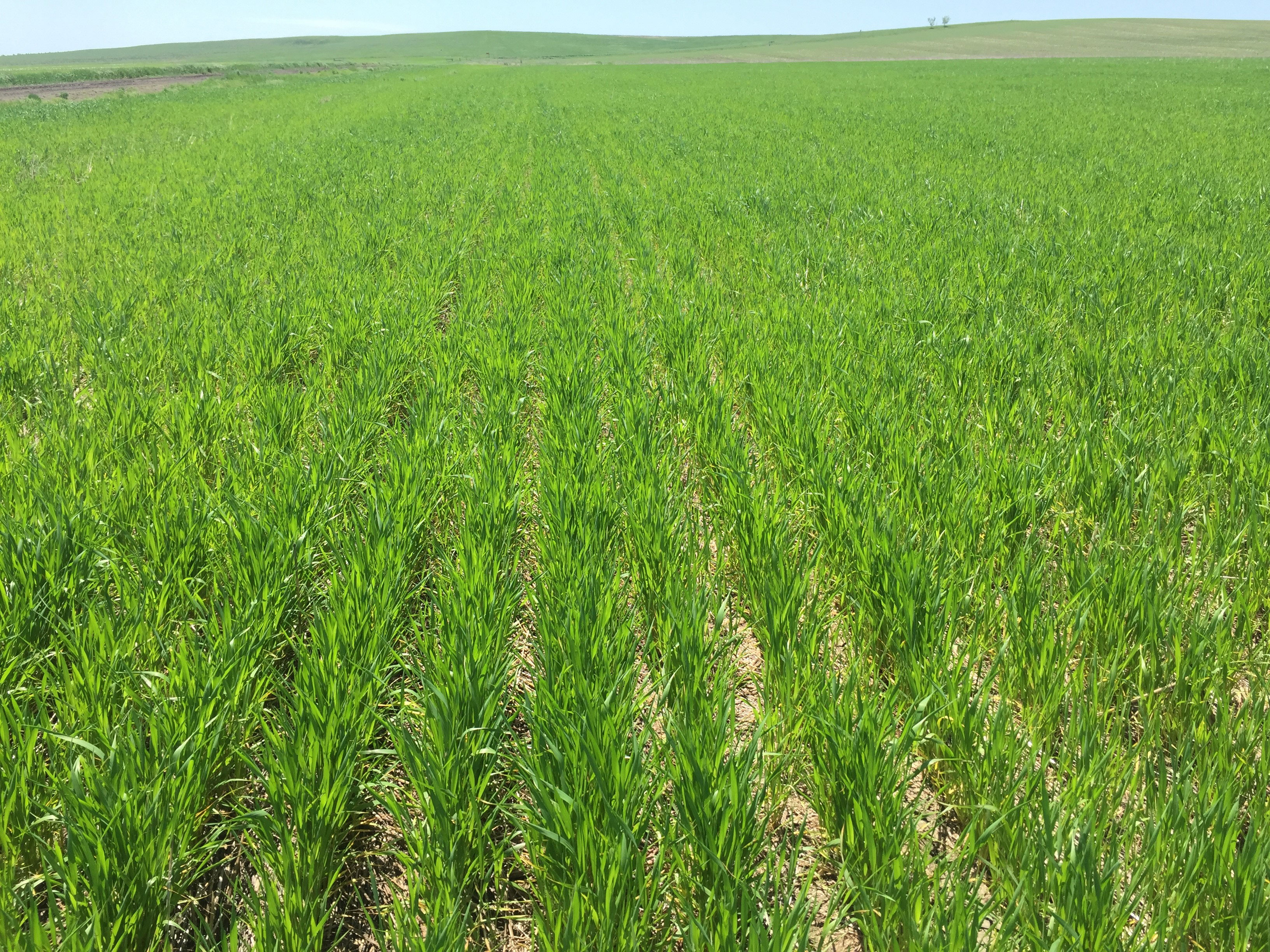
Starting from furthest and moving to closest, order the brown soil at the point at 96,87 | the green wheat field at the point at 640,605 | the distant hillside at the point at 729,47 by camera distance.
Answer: the distant hillside at the point at 729,47, the brown soil at the point at 96,87, the green wheat field at the point at 640,605

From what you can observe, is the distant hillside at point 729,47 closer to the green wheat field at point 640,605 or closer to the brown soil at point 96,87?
the brown soil at point 96,87

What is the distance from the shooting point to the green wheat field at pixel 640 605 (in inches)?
55.7

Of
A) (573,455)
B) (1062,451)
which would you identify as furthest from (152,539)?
(1062,451)

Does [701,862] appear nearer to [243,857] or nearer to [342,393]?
[243,857]

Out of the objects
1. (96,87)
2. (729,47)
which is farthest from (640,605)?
(729,47)

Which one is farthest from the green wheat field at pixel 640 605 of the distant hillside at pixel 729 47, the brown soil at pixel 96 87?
the distant hillside at pixel 729 47

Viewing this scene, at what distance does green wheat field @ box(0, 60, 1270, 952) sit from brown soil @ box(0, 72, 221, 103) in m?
42.2

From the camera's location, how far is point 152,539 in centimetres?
241

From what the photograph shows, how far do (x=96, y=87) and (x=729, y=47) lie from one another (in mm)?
86112

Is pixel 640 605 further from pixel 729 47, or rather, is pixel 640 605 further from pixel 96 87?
pixel 729 47

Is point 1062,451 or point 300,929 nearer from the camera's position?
point 300,929

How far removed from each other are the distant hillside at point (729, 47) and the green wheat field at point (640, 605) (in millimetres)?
70139

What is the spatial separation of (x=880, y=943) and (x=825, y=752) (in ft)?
1.46

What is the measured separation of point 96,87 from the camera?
45500mm
